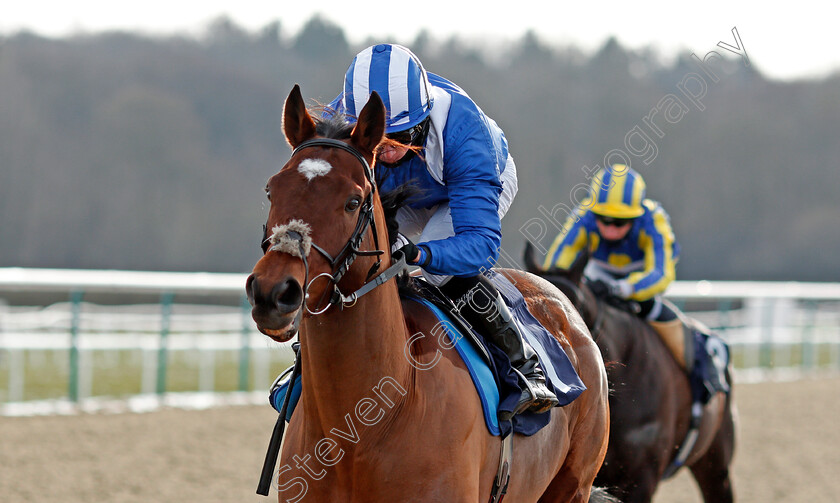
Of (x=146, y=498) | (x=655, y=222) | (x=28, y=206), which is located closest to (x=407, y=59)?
(x=655, y=222)

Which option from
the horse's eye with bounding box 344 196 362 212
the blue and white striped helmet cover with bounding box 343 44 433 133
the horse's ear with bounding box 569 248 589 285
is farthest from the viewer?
the horse's ear with bounding box 569 248 589 285

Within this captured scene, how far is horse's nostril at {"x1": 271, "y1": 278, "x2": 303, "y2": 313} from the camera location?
210 centimetres

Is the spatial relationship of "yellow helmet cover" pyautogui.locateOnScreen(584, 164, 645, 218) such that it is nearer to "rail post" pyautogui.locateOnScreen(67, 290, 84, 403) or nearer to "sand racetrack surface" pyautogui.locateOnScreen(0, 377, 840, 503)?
"sand racetrack surface" pyautogui.locateOnScreen(0, 377, 840, 503)

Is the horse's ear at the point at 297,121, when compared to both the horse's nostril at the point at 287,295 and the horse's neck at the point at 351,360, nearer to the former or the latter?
the horse's neck at the point at 351,360

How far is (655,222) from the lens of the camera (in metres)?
5.88

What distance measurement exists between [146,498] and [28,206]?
93.8ft

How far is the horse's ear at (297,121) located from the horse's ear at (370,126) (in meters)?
0.12

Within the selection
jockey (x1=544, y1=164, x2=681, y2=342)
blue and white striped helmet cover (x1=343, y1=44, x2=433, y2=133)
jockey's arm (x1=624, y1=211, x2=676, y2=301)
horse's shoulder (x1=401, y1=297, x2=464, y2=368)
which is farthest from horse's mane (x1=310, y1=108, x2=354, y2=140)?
jockey's arm (x1=624, y1=211, x2=676, y2=301)

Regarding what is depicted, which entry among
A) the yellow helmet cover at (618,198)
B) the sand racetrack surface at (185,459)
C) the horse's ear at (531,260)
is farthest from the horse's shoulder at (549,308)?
the sand racetrack surface at (185,459)

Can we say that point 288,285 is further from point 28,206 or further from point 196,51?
point 196,51

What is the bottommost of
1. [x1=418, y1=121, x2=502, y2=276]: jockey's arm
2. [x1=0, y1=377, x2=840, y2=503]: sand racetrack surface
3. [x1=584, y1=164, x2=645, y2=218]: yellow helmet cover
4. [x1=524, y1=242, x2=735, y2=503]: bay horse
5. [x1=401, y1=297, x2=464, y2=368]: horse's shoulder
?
[x1=0, y1=377, x2=840, y2=503]: sand racetrack surface

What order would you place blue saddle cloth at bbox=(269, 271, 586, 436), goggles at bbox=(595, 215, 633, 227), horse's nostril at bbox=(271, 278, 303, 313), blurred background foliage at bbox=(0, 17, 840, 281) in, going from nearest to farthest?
horse's nostril at bbox=(271, 278, 303, 313)
blue saddle cloth at bbox=(269, 271, 586, 436)
goggles at bbox=(595, 215, 633, 227)
blurred background foliage at bbox=(0, 17, 840, 281)

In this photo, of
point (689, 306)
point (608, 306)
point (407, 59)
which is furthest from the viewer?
point (689, 306)

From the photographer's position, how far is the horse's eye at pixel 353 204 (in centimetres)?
238
